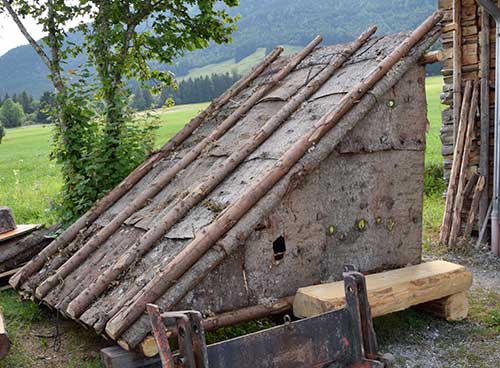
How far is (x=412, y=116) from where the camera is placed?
18.8 feet

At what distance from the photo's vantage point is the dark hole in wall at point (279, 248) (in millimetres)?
4977

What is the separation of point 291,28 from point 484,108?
156359 millimetres

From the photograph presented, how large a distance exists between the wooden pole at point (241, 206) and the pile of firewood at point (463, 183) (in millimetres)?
3409

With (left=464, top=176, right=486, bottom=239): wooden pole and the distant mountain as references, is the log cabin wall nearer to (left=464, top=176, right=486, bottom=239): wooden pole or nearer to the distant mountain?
(left=464, top=176, right=486, bottom=239): wooden pole

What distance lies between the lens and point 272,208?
188 inches

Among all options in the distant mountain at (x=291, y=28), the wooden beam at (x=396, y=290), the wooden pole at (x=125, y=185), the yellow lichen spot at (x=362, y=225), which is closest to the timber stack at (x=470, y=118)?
the wooden pole at (x=125, y=185)

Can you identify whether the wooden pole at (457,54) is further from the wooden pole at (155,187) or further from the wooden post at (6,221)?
the wooden post at (6,221)

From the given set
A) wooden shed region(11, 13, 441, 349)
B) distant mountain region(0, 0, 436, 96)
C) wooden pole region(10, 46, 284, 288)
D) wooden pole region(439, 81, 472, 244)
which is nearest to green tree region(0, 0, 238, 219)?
wooden pole region(10, 46, 284, 288)

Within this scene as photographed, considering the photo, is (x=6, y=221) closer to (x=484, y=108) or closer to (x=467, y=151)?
(x=467, y=151)

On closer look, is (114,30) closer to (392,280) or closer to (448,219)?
(392,280)

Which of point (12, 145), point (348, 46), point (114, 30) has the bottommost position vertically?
point (12, 145)

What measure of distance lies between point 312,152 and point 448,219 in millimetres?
4683

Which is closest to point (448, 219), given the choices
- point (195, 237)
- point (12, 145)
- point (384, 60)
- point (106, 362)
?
point (384, 60)

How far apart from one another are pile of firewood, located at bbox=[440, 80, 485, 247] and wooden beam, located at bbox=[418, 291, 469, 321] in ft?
9.65
